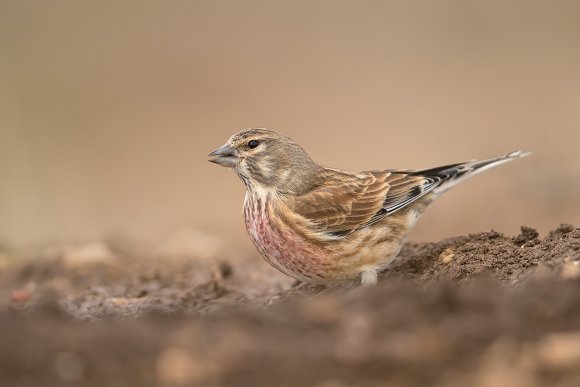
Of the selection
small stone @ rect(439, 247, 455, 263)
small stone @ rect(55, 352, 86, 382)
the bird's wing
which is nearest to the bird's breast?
the bird's wing

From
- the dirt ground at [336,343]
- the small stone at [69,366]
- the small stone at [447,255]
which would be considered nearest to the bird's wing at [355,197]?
the small stone at [447,255]

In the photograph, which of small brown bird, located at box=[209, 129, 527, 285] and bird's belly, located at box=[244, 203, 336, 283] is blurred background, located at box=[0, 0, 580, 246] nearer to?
small brown bird, located at box=[209, 129, 527, 285]

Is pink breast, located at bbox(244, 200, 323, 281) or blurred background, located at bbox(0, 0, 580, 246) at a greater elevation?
blurred background, located at bbox(0, 0, 580, 246)

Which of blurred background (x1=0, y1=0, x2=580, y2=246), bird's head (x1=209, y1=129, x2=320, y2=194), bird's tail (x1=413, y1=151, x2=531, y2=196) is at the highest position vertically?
blurred background (x1=0, y1=0, x2=580, y2=246)

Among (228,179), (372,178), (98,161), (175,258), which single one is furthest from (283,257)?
(98,161)

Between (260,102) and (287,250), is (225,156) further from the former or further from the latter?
(260,102)

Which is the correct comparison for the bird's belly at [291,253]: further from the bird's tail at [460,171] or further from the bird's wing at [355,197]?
the bird's tail at [460,171]
